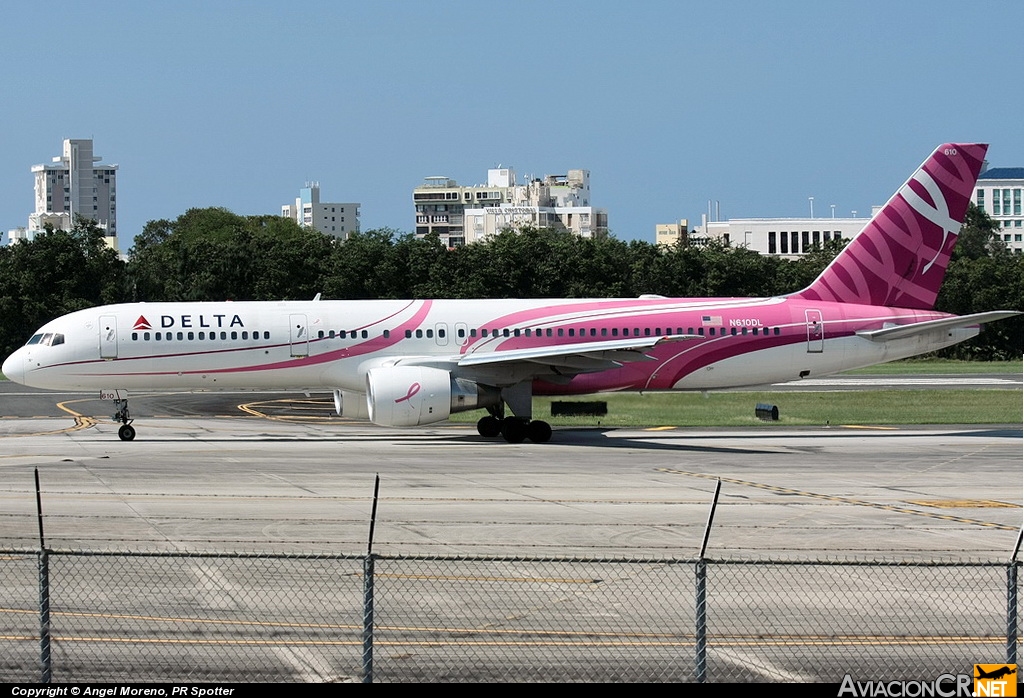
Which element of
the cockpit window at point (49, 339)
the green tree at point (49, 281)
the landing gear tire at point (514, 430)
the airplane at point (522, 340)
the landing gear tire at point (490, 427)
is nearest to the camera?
the landing gear tire at point (514, 430)

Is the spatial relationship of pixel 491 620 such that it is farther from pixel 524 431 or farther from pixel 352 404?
pixel 352 404

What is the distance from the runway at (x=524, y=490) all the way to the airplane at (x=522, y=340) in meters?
1.58

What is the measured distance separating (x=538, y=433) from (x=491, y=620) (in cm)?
2306

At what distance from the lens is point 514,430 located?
37406 millimetres

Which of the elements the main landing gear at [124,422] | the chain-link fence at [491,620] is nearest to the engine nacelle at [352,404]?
the main landing gear at [124,422]

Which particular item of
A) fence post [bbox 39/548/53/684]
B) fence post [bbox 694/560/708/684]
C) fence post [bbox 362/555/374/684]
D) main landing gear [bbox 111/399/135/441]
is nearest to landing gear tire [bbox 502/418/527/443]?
main landing gear [bbox 111/399/135/441]

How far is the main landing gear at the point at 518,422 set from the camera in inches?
1475

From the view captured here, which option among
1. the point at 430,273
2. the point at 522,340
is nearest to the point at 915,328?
the point at 522,340

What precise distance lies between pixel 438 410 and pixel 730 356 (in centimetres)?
962

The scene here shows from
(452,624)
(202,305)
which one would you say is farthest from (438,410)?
(452,624)

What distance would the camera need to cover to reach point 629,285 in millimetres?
94812

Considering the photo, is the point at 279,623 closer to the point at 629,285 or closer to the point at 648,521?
the point at 648,521

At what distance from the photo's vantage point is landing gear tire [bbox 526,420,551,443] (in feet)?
123

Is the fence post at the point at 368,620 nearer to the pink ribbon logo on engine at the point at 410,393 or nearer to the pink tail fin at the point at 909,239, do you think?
the pink ribbon logo on engine at the point at 410,393
